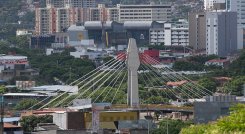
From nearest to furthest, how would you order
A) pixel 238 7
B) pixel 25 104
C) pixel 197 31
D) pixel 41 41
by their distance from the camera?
1. pixel 25 104
2. pixel 197 31
3. pixel 238 7
4. pixel 41 41

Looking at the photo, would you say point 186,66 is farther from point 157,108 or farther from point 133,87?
point 157,108

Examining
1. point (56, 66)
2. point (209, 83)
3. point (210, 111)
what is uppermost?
point (210, 111)

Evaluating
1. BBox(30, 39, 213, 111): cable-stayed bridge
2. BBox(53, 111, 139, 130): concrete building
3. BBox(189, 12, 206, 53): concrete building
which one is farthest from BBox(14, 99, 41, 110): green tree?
BBox(189, 12, 206, 53): concrete building

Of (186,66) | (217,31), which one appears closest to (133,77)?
(186,66)

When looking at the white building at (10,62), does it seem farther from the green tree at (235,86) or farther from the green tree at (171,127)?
the green tree at (171,127)

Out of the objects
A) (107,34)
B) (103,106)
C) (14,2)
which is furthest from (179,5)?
(103,106)

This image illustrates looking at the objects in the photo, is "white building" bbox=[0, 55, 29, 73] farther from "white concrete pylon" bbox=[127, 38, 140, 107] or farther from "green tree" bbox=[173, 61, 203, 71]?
"white concrete pylon" bbox=[127, 38, 140, 107]

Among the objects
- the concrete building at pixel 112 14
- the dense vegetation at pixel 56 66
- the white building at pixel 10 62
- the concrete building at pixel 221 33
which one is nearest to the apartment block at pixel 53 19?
the concrete building at pixel 112 14
